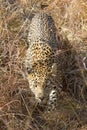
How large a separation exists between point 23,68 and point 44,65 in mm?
401

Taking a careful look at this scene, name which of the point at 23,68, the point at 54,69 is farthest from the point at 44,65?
the point at 23,68

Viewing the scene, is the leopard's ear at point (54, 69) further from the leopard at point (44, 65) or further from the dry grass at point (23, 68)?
the dry grass at point (23, 68)

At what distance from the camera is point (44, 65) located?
5.51m

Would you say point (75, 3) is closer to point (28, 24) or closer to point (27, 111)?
point (28, 24)

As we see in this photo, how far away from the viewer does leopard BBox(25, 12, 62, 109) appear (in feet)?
17.6

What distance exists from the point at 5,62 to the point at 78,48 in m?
1.09

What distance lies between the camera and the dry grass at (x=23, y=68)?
5.29 meters

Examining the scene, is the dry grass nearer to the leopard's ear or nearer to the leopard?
the leopard

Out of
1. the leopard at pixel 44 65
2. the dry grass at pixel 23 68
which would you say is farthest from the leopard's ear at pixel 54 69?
the dry grass at pixel 23 68

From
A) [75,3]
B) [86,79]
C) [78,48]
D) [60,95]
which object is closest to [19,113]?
[60,95]

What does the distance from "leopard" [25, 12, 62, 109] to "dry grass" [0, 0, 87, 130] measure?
5.2 inches

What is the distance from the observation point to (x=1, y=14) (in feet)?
22.3

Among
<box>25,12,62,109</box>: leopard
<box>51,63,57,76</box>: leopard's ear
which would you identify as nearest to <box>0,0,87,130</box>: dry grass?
<box>25,12,62,109</box>: leopard

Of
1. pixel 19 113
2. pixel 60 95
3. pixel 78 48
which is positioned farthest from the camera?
pixel 78 48
